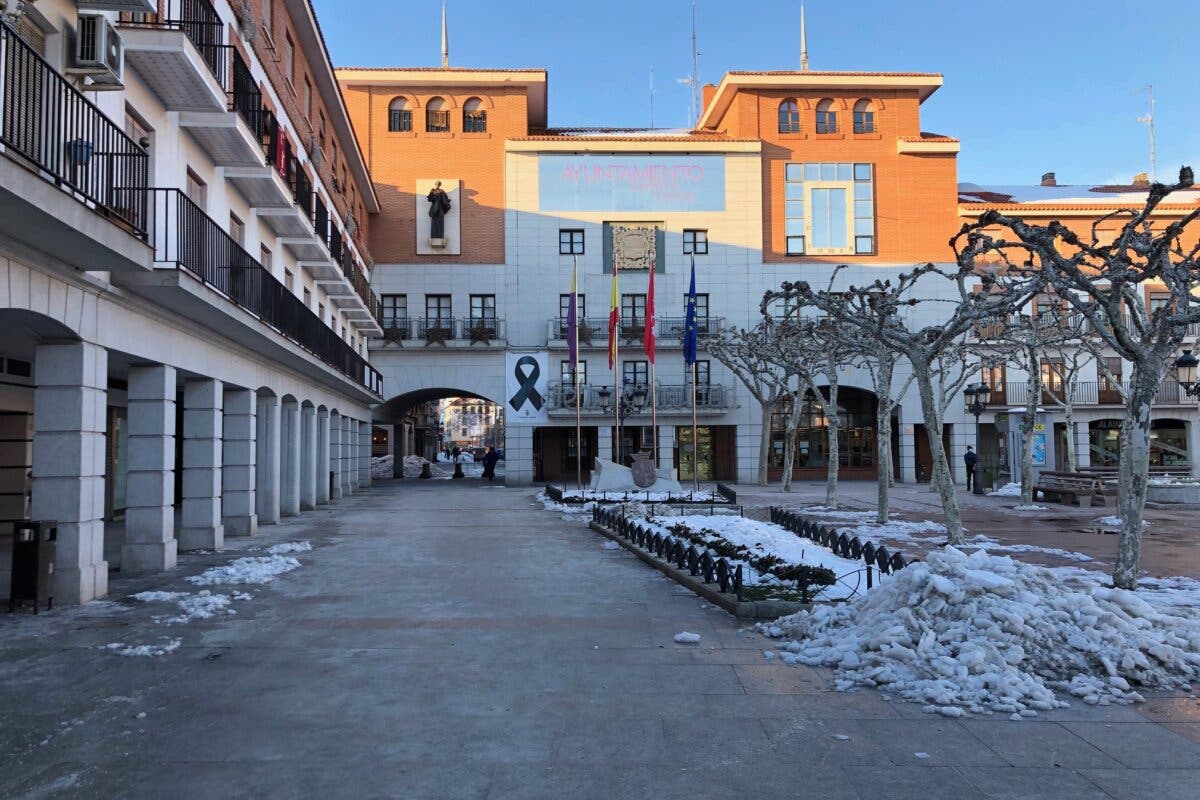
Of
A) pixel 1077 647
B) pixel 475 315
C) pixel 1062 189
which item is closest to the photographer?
pixel 1077 647

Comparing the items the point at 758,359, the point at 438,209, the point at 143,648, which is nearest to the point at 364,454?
the point at 438,209

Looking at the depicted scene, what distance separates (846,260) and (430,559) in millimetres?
32802

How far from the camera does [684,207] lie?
1650 inches

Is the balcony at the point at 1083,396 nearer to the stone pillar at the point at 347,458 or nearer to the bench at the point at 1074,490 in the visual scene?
the bench at the point at 1074,490

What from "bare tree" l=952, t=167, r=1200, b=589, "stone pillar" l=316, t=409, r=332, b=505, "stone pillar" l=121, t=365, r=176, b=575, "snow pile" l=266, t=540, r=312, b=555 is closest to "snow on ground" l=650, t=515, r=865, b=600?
"bare tree" l=952, t=167, r=1200, b=589

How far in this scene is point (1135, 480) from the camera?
10.7 m

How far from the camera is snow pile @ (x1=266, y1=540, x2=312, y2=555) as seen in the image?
14.5 m

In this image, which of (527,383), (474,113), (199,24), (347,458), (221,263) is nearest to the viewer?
(199,24)

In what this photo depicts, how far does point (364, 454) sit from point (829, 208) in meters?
23.9

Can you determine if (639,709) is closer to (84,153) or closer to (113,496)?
(84,153)

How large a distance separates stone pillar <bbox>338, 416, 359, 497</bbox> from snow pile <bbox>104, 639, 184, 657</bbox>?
23.7 meters

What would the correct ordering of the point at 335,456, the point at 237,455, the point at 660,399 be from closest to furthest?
the point at 237,455
the point at 335,456
the point at 660,399

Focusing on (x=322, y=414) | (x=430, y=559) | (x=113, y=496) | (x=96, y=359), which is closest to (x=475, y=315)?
(x=322, y=414)

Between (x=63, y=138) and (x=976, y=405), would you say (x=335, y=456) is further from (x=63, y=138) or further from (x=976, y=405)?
(x=63, y=138)
